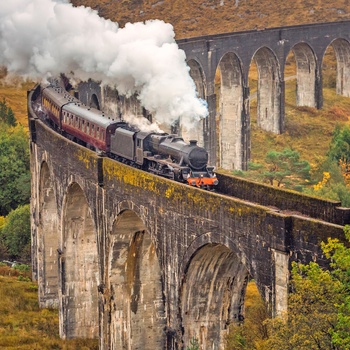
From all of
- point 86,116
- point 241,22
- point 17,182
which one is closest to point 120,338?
point 86,116

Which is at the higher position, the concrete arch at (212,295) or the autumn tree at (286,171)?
the autumn tree at (286,171)

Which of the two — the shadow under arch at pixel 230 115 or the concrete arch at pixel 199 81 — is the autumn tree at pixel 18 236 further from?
the shadow under arch at pixel 230 115

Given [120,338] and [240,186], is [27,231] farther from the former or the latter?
[240,186]

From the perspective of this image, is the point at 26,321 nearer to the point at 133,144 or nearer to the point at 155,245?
the point at 133,144

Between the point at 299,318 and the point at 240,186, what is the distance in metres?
10.3

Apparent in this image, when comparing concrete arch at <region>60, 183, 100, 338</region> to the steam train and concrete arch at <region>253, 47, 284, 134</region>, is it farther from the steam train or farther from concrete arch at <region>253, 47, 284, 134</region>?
concrete arch at <region>253, 47, 284, 134</region>

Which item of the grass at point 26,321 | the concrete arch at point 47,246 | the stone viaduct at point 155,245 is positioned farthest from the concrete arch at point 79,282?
the concrete arch at point 47,246

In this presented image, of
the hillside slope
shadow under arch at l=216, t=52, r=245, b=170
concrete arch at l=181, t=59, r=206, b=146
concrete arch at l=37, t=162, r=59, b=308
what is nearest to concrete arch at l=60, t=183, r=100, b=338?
concrete arch at l=37, t=162, r=59, b=308

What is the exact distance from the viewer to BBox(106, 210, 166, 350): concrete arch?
33625mm

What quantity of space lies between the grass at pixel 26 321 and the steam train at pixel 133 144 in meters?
8.42

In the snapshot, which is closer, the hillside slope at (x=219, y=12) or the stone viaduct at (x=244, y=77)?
the stone viaduct at (x=244, y=77)

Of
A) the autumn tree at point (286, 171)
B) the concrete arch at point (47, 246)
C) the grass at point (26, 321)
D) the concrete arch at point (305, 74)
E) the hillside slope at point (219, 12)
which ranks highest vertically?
the hillside slope at point (219, 12)

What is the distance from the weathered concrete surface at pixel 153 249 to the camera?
23938mm

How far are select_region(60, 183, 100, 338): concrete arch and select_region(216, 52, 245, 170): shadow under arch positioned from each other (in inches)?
1171
